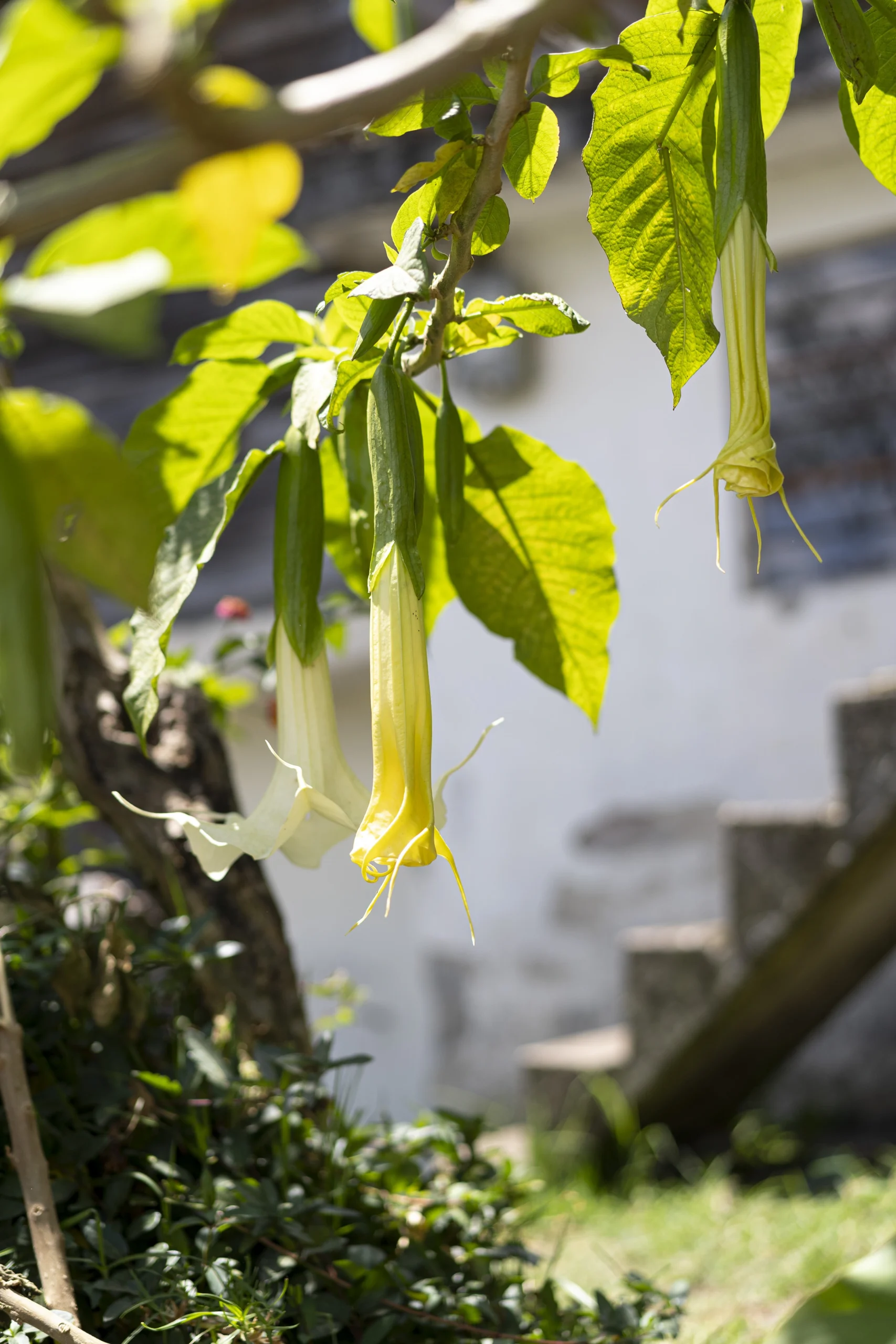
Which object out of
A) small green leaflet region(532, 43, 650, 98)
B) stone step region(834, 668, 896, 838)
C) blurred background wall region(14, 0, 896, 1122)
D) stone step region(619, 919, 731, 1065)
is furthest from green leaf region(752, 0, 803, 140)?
blurred background wall region(14, 0, 896, 1122)

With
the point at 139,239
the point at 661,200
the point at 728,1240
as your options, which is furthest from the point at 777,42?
the point at 728,1240

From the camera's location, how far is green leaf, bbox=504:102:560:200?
59 centimetres

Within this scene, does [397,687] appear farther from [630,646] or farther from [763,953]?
[630,646]

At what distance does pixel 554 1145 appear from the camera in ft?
7.34

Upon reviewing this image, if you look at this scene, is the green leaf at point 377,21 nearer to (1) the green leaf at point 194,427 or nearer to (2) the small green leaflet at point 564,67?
(2) the small green leaflet at point 564,67

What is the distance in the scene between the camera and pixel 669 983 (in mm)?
2061

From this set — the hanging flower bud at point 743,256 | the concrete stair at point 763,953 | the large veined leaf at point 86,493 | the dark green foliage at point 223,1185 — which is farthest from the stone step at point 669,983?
the large veined leaf at point 86,493

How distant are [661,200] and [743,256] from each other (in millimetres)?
126

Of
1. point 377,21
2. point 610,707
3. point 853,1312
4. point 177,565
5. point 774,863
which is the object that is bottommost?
point 774,863

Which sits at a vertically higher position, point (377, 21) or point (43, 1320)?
point (377, 21)

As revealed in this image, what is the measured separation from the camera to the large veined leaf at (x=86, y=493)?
28 centimetres

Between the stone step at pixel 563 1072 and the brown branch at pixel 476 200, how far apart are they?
178 cm

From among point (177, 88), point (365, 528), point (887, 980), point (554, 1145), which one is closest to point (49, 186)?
point (177, 88)

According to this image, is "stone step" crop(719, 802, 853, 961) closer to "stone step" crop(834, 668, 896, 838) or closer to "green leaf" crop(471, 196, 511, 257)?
"stone step" crop(834, 668, 896, 838)
